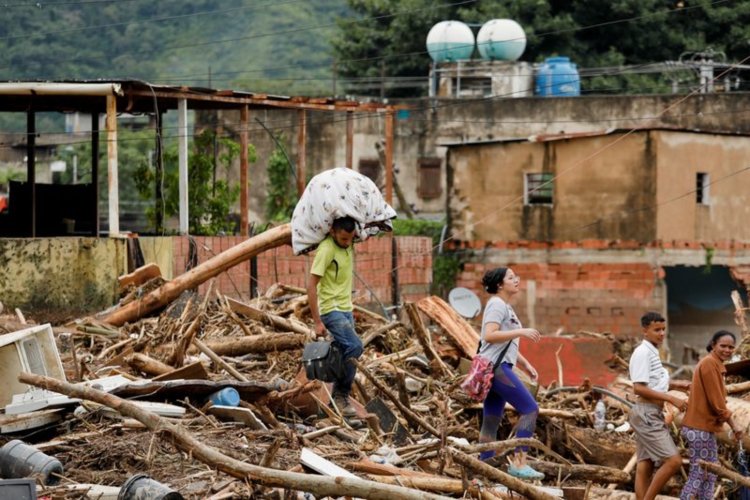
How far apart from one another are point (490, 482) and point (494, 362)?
1048mm

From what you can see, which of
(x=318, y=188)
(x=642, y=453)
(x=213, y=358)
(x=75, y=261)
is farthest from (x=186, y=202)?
(x=642, y=453)

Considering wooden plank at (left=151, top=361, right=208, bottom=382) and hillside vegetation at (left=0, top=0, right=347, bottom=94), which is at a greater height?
hillside vegetation at (left=0, top=0, right=347, bottom=94)

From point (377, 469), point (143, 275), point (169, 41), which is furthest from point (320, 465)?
point (169, 41)

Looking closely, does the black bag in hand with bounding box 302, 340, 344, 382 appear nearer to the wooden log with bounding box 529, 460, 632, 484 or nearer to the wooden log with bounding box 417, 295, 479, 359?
the wooden log with bounding box 529, 460, 632, 484

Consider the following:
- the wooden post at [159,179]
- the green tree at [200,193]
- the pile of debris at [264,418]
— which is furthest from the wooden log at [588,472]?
the green tree at [200,193]

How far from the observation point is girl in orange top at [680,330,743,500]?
9.31 m

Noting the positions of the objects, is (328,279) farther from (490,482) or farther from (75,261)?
(75,261)

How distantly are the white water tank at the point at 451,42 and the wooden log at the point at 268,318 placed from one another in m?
24.5

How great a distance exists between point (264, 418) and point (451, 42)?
94.1ft

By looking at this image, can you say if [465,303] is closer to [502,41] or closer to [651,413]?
[651,413]

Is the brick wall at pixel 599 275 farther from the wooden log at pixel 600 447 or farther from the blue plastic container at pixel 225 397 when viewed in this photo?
the blue plastic container at pixel 225 397

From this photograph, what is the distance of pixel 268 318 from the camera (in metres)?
13.6

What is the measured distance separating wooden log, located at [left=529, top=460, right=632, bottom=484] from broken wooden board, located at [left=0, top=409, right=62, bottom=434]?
140 inches

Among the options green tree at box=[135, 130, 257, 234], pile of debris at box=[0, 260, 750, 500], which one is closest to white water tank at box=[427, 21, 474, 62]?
green tree at box=[135, 130, 257, 234]
